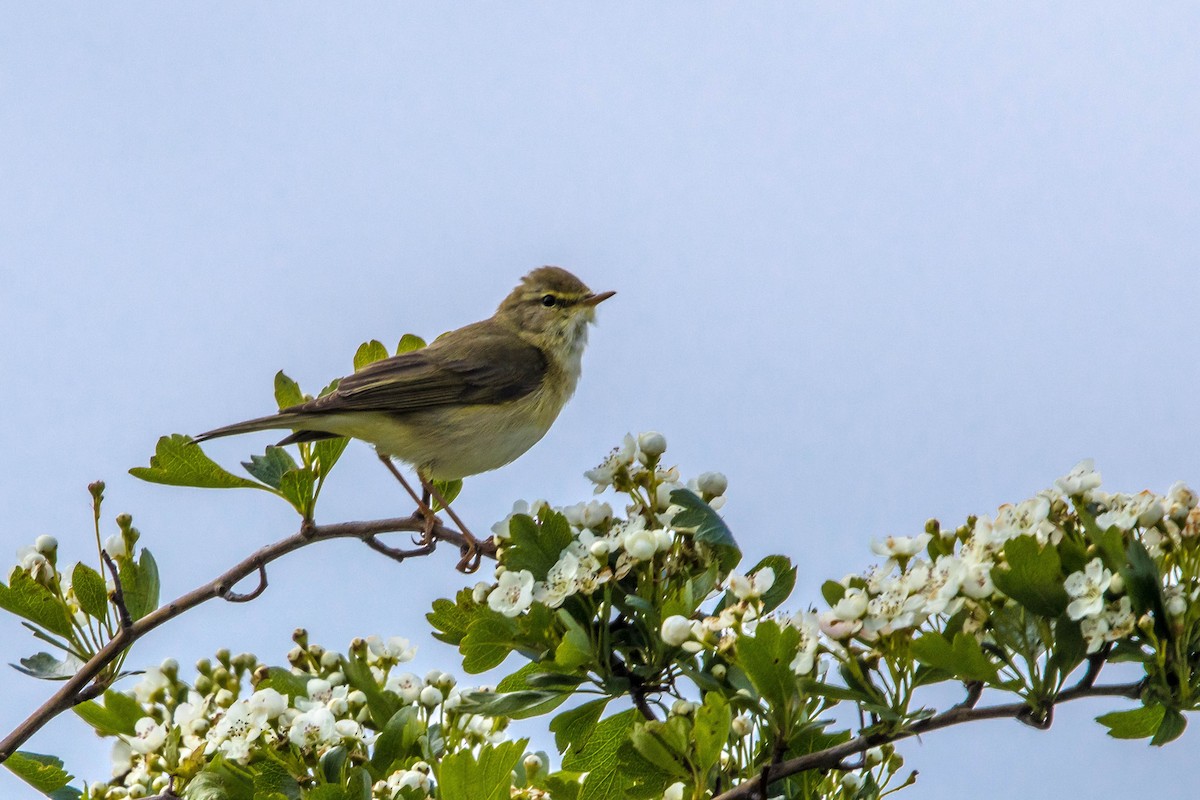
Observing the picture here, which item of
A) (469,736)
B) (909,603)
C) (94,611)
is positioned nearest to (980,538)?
(909,603)

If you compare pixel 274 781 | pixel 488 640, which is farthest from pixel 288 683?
A: pixel 488 640

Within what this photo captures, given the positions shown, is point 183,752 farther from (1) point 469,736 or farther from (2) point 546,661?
(2) point 546,661

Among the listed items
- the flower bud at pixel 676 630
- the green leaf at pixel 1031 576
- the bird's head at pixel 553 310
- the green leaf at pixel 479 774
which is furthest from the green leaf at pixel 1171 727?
the bird's head at pixel 553 310

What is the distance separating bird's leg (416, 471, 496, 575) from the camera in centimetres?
468

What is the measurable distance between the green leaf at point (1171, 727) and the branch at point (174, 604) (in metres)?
2.23

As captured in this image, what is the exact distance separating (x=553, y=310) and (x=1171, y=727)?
4763 mm

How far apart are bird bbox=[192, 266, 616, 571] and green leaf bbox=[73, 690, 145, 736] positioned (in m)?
1.18

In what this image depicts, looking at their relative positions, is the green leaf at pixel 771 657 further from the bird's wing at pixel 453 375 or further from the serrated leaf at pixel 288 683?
the bird's wing at pixel 453 375

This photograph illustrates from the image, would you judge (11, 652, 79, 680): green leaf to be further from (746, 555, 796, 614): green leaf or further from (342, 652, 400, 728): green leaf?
(746, 555, 796, 614): green leaf

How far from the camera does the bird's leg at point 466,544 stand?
4.68m

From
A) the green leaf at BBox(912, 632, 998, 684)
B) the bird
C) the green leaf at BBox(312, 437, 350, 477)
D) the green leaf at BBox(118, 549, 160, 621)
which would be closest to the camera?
the green leaf at BBox(912, 632, 998, 684)

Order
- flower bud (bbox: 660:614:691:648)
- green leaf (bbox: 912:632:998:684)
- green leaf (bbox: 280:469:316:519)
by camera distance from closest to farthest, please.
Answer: green leaf (bbox: 912:632:998:684) → flower bud (bbox: 660:614:691:648) → green leaf (bbox: 280:469:316:519)

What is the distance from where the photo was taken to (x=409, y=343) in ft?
15.5

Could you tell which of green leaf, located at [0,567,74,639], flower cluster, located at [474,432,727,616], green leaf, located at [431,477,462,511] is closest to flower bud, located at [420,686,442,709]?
flower cluster, located at [474,432,727,616]
